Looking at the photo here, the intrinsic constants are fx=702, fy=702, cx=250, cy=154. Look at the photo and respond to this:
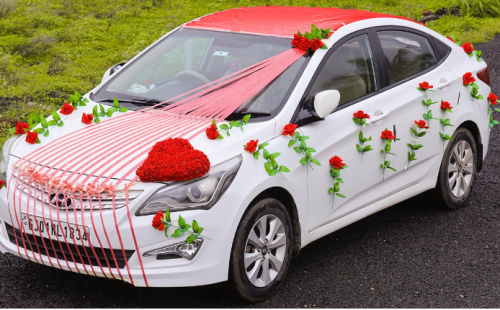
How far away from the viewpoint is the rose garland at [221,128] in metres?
4.39

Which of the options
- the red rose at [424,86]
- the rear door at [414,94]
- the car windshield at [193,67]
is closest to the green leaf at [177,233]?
the car windshield at [193,67]

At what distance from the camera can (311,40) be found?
5.03 m

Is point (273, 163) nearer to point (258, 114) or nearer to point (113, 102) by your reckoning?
point (258, 114)

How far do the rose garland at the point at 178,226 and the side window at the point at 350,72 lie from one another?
1.38 metres

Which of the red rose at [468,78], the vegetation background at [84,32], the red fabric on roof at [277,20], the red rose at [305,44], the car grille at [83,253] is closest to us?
the car grille at [83,253]

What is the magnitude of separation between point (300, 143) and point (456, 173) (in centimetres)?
223

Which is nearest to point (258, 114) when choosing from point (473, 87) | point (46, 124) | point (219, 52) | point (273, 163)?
point (273, 163)

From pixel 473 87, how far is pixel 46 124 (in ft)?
11.8

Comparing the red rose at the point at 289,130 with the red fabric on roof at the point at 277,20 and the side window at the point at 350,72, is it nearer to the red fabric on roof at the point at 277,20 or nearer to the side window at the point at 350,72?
the side window at the point at 350,72

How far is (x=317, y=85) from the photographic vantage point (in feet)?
16.1

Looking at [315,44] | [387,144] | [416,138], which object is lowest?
[416,138]

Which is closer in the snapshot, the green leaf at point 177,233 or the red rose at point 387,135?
the green leaf at point 177,233

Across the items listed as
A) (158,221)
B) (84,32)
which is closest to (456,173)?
(158,221)

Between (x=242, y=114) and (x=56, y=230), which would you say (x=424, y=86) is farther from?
(x=56, y=230)
